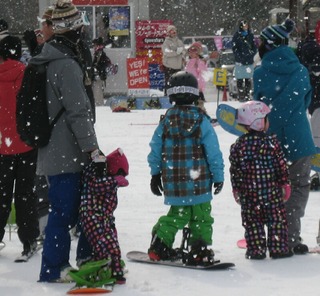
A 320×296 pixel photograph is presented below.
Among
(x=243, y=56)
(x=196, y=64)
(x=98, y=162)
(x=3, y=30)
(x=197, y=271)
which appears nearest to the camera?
(x=98, y=162)

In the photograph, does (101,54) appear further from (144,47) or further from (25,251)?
(25,251)

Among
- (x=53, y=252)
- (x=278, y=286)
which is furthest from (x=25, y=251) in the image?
(x=278, y=286)

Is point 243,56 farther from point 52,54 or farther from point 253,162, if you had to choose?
point 52,54

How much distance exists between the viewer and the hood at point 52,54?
575 cm

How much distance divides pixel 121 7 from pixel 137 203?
17704 millimetres

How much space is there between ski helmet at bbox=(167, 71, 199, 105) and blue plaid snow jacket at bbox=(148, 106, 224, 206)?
0.05 meters

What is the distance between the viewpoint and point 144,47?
2634 cm

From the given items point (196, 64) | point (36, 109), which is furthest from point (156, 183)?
point (196, 64)

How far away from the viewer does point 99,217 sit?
5934mm

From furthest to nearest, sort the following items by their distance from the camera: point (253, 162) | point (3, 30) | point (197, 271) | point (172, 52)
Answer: point (172, 52) < point (3, 30) < point (253, 162) < point (197, 271)

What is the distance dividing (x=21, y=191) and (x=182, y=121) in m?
1.32

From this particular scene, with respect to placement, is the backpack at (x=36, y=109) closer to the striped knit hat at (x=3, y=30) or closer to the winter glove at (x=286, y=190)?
the striped knit hat at (x=3, y=30)

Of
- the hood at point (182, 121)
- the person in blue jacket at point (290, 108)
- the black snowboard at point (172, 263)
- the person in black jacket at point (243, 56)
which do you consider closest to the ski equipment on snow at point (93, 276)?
the black snowboard at point (172, 263)

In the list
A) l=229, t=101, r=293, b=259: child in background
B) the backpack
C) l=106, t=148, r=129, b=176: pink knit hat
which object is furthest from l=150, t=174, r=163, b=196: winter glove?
the backpack
